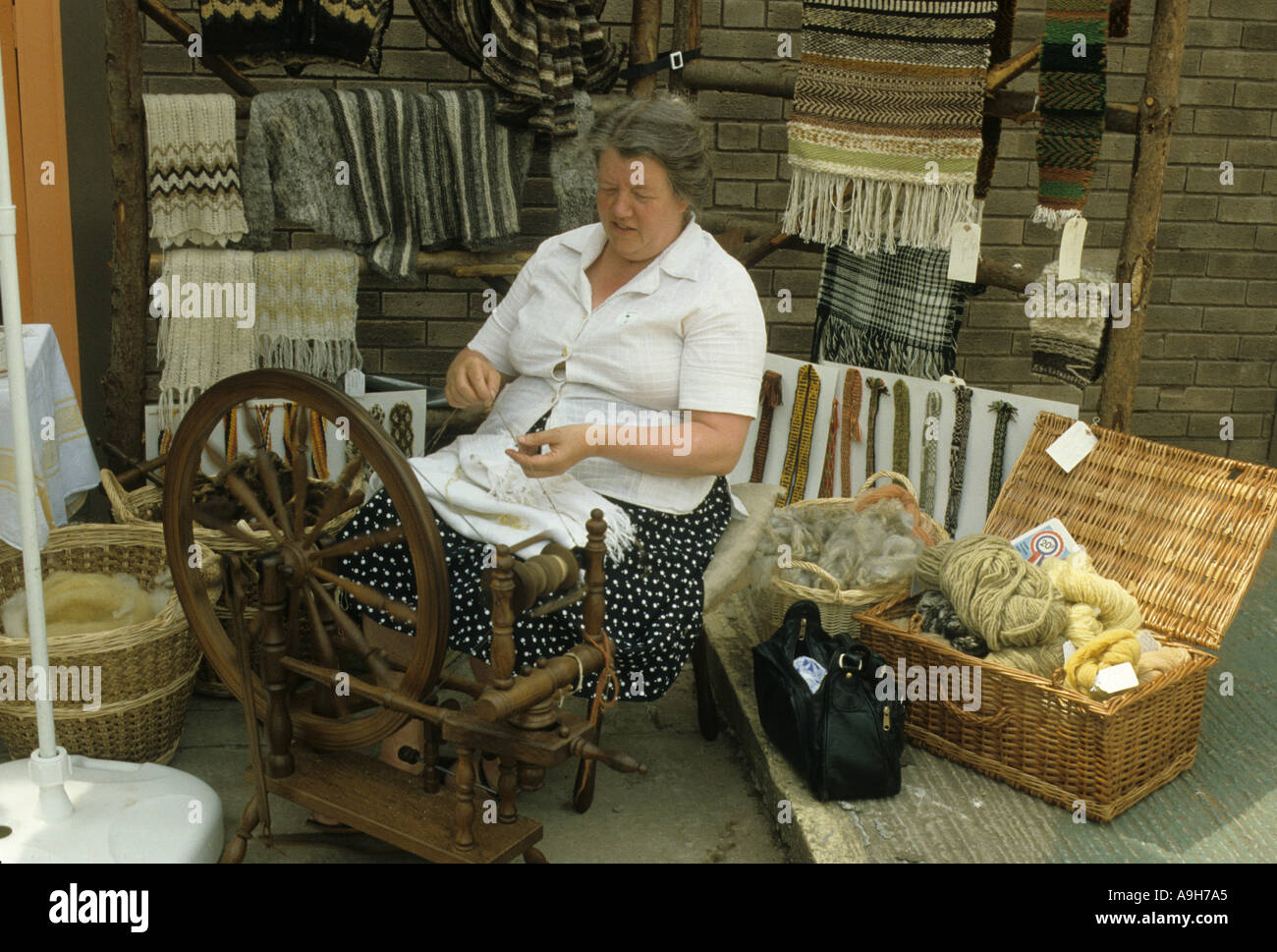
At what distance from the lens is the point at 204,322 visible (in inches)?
134

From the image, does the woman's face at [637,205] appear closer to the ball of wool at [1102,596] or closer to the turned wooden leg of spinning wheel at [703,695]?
the turned wooden leg of spinning wheel at [703,695]

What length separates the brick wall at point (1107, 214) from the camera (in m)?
4.42

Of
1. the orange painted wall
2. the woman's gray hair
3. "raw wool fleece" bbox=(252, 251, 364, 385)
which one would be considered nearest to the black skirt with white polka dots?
the woman's gray hair

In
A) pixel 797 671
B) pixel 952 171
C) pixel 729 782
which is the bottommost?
pixel 729 782

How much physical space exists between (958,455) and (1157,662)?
0.99m

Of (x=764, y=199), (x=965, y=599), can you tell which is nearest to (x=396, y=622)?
(x=965, y=599)

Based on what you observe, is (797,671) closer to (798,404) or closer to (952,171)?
(798,404)

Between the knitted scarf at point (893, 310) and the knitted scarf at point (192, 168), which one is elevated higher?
the knitted scarf at point (192, 168)

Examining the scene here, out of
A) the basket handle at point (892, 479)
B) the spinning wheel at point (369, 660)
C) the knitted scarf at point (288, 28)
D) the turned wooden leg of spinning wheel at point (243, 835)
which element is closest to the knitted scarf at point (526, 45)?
Answer: the knitted scarf at point (288, 28)

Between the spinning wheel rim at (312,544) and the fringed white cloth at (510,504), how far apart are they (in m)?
0.29

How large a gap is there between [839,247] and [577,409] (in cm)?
140

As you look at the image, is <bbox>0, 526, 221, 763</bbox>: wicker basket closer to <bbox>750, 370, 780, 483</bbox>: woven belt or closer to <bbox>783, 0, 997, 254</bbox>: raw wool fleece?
<bbox>750, 370, 780, 483</bbox>: woven belt

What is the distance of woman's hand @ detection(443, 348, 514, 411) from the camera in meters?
2.79

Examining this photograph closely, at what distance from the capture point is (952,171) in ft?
11.3
